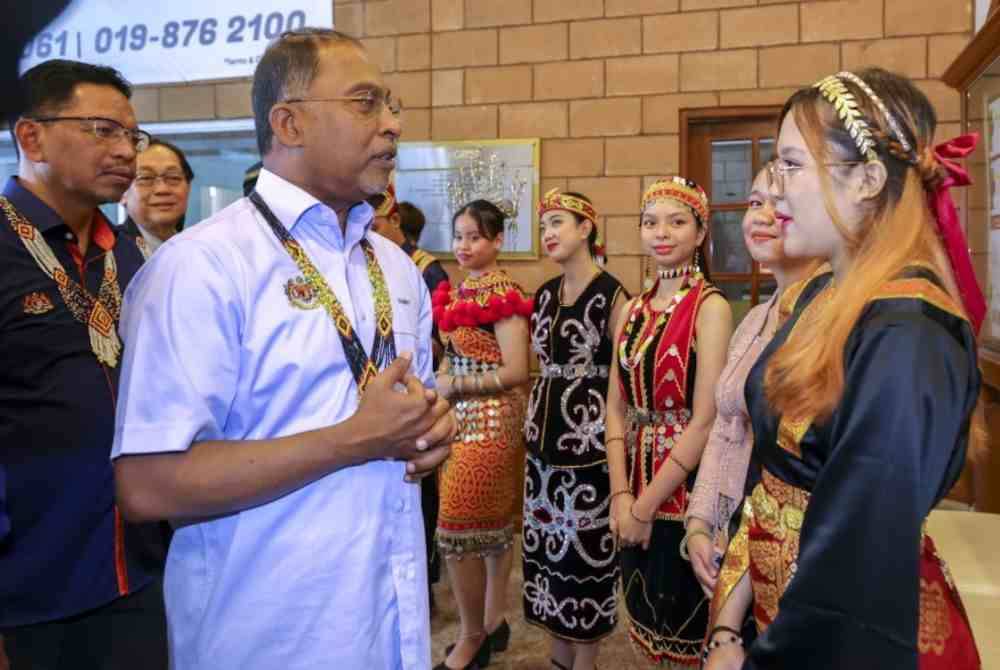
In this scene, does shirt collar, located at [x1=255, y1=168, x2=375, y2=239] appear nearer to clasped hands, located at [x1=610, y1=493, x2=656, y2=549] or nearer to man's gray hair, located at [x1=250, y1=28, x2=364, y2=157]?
man's gray hair, located at [x1=250, y1=28, x2=364, y2=157]

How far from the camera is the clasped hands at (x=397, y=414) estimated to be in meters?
1.15

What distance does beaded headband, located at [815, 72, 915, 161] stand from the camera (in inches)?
45.8

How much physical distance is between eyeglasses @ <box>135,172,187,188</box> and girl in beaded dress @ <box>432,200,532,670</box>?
1022mm

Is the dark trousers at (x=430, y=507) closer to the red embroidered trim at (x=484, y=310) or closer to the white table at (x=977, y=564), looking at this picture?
the red embroidered trim at (x=484, y=310)

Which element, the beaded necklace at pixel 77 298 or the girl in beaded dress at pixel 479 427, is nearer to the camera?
the beaded necklace at pixel 77 298

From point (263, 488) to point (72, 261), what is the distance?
40.5 inches

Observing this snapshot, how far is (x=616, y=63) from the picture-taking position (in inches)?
185

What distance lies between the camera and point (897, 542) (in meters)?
1.02

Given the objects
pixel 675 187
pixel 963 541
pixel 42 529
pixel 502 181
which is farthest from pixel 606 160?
pixel 42 529

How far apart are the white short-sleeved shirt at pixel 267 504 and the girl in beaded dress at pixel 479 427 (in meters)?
1.80

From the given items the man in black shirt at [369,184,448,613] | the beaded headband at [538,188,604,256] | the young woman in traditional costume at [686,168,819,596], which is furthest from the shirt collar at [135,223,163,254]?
the young woman in traditional costume at [686,168,819,596]

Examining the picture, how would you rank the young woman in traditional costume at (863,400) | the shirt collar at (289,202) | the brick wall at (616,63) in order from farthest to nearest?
the brick wall at (616,63)
the shirt collar at (289,202)
the young woman in traditional costume at (863,400)

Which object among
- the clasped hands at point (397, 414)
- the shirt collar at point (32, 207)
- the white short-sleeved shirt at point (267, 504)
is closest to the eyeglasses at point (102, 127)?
the shirt collar at point (32, 207)

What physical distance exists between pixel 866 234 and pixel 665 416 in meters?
1.27
